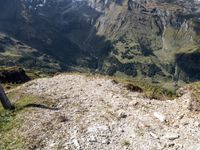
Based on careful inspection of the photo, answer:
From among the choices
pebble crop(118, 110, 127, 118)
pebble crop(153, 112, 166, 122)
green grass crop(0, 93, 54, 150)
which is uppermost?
pebble crop(153, 112, 166, 122)

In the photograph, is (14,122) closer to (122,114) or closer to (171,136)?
(122,114)

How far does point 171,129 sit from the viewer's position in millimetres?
30078

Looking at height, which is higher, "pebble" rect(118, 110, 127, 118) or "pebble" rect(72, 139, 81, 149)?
"pebble" rect(118, 110, 127, 118)

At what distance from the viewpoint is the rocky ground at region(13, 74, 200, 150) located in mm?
28766

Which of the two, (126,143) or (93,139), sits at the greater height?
(93,139)

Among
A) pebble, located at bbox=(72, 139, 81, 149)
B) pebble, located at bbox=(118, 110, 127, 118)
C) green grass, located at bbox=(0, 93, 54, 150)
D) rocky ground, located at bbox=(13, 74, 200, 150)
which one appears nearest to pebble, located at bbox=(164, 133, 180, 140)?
rocky ground, located at bbox=(13, 74, 200, 150)

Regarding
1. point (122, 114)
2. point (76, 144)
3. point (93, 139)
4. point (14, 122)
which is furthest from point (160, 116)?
point (14, 122)

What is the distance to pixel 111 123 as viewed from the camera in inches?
1257

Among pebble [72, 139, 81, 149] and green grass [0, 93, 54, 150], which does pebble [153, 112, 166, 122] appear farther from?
green grass [0, 93, 54, 150]

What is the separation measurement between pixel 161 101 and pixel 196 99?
481 centimetres

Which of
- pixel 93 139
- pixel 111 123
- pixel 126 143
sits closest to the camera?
pixel 126 143

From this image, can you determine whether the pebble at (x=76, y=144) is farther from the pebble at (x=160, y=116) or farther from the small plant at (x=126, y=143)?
the pebble at (x=160, y=116)

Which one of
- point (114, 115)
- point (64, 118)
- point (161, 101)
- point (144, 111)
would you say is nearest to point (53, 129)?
point (64, 118)

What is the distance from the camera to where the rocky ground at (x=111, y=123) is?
28.8 m
